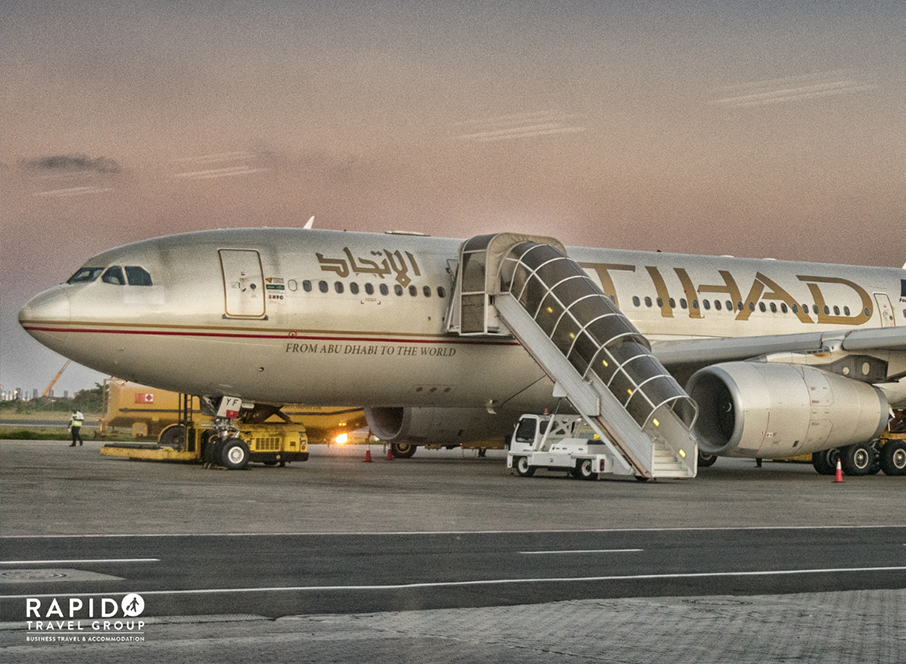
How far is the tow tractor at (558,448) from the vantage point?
23.1 metres

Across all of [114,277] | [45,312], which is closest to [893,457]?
[114,277]

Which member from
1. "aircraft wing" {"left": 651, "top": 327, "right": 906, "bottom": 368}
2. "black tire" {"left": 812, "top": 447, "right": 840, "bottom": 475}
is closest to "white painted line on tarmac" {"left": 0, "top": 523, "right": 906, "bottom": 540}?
"aircraft wing" {"left": 651, "top": 327, "right": 906, "bottom": 368}

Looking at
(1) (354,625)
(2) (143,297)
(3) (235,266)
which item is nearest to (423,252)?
(3) (235,266)

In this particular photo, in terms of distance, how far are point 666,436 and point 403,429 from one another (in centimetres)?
794

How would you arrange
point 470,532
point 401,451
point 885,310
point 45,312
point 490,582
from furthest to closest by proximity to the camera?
point 401,451, point 885,310, point 45,312, point 470,532, point 490,582

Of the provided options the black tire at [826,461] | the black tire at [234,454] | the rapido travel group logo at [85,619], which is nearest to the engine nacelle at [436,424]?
the black tire at [234,454]

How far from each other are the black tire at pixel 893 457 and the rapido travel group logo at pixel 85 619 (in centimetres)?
2268

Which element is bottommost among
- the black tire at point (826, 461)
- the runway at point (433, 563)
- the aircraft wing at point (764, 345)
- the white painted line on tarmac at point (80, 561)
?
the black tire at point (826, 461)

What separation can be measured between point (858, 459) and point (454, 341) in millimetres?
9774

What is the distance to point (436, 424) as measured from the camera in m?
27.8

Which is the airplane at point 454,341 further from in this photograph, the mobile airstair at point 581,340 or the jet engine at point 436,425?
the jet engine at point 436,425

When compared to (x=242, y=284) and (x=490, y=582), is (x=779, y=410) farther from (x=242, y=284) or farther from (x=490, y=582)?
(x=490, y=582)

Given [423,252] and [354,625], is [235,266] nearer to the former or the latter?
[423,252]

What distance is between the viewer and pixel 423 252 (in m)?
25.0
